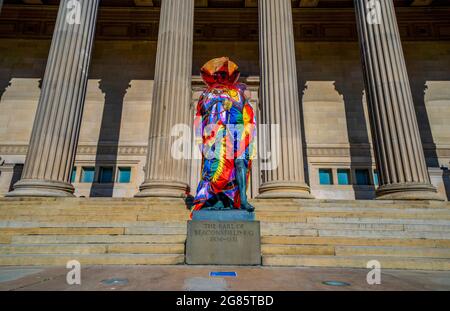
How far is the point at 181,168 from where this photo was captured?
11.2 metres

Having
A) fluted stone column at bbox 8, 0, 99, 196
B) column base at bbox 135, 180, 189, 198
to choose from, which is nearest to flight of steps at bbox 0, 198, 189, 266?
column base at bbox 135, 180, 189, 198

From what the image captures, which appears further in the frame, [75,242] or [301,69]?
[301,69]

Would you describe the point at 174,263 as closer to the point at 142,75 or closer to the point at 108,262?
the point at 108,262

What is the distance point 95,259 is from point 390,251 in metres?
6.26

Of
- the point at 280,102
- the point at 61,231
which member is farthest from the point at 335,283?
the point at 280,102

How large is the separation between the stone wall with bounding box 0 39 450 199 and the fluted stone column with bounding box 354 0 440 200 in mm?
6571

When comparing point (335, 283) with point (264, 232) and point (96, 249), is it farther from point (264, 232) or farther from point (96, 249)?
point (96, 249)

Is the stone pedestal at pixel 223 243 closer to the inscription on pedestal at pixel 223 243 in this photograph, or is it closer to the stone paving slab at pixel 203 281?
the inscription on pedestal at pixel 223 243

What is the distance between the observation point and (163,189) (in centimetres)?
1048

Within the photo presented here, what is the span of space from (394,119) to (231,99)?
26.6 ft

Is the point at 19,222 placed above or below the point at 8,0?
below

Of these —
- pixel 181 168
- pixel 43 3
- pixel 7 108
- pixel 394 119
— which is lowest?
pixel 181 168

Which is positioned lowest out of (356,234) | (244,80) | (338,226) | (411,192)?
(356,234)
